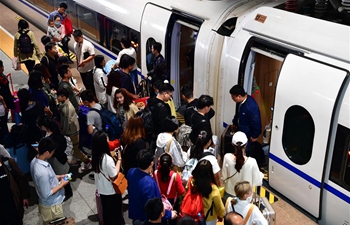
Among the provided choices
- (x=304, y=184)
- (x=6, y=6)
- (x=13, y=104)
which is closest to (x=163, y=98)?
(x=304, y=184)

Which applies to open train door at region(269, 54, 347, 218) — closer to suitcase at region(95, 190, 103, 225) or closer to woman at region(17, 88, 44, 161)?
suitcase at region(95, 190, 103, 225)

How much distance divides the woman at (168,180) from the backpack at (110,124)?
1.62 m

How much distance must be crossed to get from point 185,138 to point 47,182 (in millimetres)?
1931

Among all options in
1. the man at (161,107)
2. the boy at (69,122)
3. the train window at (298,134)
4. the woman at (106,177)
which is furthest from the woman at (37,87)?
the train window at (298,134)

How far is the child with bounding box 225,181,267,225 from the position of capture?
4.49m

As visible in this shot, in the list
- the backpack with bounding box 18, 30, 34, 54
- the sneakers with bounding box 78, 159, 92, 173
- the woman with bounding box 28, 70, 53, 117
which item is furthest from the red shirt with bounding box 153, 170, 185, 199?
the backpack with bounding box 18, 30, 34, 54

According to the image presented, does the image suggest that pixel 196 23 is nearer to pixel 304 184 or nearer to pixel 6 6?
pixel 304 184

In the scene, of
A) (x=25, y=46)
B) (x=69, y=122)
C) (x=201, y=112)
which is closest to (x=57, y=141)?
(x=69, y=122)

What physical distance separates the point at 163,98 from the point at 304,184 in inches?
92.1

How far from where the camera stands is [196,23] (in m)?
7.80

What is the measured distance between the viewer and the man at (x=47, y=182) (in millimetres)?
5328

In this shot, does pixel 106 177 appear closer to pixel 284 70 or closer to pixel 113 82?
pixel 113 82

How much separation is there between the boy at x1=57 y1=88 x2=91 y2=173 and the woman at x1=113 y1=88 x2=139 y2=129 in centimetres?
80

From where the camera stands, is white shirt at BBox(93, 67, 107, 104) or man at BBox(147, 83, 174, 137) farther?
white shirt at BBox(93, 67, 107, 104)
